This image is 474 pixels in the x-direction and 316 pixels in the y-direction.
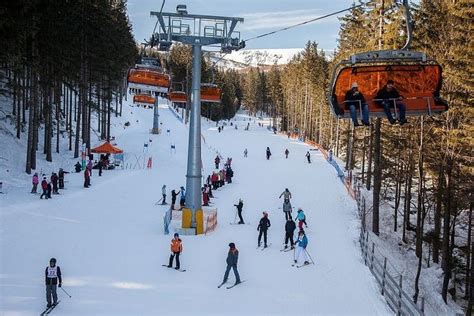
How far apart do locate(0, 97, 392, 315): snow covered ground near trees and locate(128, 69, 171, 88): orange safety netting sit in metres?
6.53

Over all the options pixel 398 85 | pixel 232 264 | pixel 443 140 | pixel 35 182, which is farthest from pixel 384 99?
pixel 35 182

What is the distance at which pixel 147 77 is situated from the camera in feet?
105

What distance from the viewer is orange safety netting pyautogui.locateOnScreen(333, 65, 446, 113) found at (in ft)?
Result: 40.5

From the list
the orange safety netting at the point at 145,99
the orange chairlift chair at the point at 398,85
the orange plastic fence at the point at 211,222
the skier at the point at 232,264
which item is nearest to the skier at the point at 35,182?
the orange plastic fence at the point at 211,222

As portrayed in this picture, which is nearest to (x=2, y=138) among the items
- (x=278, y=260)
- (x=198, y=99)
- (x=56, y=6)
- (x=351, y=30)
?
(x=56, y=6)

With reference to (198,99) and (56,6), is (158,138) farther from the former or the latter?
(198,99)

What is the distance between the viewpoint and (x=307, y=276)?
15.3 m

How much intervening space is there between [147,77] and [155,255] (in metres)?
17.9

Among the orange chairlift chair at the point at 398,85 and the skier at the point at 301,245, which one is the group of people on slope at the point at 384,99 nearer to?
the orange chairlift chair at the point at 398,85

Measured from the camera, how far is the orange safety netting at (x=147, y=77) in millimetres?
31734

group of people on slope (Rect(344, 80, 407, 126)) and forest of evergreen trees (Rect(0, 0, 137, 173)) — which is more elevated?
forest of evergreen trees (Rect(0, 0, 137, 173))

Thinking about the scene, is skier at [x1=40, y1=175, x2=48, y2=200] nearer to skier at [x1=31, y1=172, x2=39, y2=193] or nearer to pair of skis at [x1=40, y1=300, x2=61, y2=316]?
skier at [x1=31, y1=172, x2=39, y2=193]

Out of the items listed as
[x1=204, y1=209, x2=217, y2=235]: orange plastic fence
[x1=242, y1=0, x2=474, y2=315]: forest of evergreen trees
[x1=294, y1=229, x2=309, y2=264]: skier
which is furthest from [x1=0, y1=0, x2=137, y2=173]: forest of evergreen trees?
[x1=242, y1=0, x2=474, y2=315]: forest of evergreen trees

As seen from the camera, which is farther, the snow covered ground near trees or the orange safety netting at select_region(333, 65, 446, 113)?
the snow covered ground near trees
